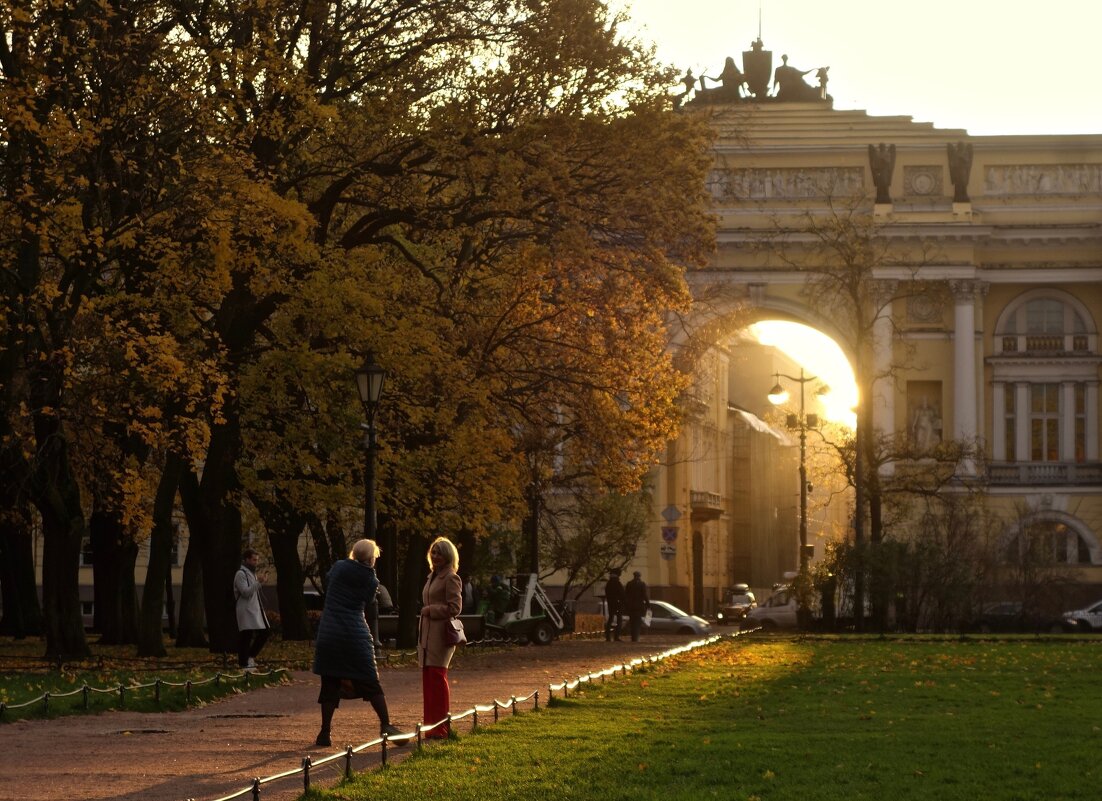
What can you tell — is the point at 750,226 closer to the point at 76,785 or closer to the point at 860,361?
the point at 860,361

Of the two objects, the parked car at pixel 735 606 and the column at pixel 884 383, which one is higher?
the column at pixel 884 383

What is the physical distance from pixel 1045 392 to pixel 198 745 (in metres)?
64.2

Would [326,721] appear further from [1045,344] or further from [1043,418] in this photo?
[1045,344]

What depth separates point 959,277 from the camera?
251ft

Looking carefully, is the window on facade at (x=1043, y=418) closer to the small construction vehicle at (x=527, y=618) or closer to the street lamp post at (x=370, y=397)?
the small construction vehicle at (x=527, y=618)

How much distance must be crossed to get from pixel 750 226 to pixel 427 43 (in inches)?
1767

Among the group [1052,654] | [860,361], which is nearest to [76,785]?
[1052,654]

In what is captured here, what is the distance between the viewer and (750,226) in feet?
249

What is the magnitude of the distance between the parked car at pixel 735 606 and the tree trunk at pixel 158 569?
4068cm

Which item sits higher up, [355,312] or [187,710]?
[355,312]

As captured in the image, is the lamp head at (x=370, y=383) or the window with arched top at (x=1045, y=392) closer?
the lamp head at (x=370, y=383)

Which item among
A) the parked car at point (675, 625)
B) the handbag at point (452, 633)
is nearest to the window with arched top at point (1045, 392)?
the parked car at point (675, 625)

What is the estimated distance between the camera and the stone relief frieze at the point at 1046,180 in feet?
251

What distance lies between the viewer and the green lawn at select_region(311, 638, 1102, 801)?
13.5 metres
